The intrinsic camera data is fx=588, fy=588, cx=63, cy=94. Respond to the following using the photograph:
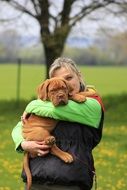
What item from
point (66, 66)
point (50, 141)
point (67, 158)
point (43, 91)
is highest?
point (66, 66)

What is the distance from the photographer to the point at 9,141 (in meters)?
13.5

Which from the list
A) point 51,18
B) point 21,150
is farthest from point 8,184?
point 51,18

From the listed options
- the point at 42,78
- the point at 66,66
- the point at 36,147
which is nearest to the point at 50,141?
the point at 36,147

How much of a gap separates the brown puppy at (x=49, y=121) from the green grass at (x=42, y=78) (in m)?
26.2

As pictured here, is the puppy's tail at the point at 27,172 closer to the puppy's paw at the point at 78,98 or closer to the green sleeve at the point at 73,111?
the green sleeve at the point at 73,111

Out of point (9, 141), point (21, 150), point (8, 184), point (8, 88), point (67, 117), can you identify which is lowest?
point (8, 88)

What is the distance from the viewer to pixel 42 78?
121 ft

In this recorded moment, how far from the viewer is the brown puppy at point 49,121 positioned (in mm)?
3801

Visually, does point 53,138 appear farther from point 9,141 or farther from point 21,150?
point 9,141

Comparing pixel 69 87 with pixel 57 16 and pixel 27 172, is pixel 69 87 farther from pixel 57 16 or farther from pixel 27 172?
pixel 57 16

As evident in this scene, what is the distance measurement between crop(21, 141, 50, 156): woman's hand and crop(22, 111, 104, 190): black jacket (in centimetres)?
5

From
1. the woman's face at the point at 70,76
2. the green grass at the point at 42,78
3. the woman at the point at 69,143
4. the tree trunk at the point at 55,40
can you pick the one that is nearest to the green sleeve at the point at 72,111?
the woman at the point at 69,143

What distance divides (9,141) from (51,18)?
27.3ft

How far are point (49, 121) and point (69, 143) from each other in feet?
0.65
